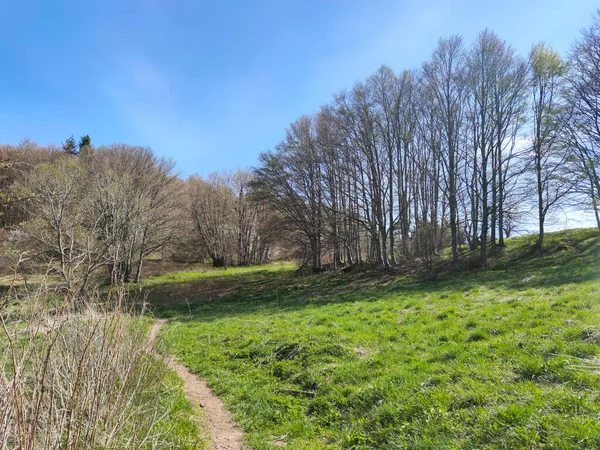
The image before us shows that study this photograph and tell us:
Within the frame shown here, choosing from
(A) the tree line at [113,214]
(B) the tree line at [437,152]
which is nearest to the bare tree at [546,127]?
(B) the tree line at [437,152]

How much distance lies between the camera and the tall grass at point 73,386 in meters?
1.87

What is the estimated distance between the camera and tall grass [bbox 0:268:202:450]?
1.87m

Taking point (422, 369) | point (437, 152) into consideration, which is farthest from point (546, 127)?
point (422, 369)

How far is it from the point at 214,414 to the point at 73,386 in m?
3.02

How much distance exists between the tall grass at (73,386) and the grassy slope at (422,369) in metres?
1.69

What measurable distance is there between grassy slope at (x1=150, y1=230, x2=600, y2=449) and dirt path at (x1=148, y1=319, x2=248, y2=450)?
0.17 m

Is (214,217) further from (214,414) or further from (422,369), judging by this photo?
(422,369)

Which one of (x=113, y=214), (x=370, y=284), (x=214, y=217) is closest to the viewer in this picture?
(x=113, y=214)

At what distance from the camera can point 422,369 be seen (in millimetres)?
5141

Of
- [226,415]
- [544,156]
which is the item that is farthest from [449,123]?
[226,415]

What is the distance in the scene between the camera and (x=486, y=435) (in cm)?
335

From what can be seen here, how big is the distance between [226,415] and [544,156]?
22851 mm

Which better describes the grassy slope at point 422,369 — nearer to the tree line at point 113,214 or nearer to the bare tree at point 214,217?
the tree line at point 113,214

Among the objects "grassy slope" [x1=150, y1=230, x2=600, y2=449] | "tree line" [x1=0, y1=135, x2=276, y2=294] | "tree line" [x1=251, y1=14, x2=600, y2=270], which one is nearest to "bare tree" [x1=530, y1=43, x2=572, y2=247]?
"tree line" [x1=251, y1=14, x2=600, y2=270]
